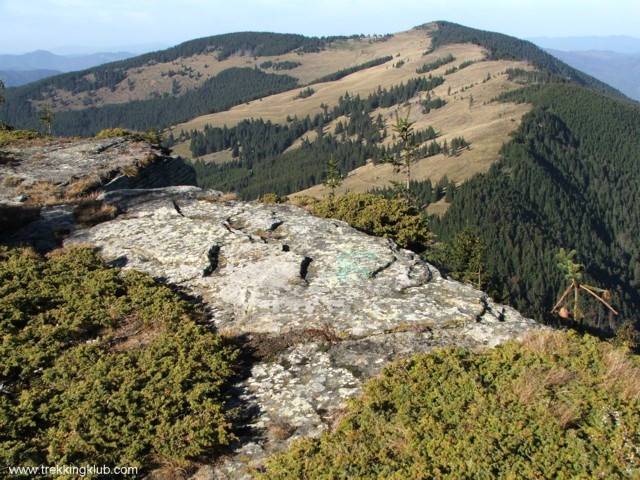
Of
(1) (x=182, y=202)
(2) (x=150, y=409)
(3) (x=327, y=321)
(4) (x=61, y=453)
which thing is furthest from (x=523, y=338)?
(1) (x=182, y=202)

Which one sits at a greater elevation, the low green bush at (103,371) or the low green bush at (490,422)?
the low green bush at (103,371)

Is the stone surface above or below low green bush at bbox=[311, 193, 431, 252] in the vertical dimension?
above

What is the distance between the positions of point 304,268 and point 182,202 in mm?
8678

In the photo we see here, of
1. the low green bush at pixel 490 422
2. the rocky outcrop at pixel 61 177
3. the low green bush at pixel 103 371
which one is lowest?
the low green bush at pixel 490 422

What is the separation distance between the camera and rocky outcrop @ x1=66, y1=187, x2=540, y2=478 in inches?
364

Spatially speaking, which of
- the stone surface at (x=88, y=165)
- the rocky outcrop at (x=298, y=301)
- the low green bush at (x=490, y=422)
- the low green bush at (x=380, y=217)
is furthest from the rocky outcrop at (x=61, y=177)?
the low green bush at (x=490, y=422)

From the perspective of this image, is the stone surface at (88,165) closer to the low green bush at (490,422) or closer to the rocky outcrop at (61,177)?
the rocky outcrop at (61,177)

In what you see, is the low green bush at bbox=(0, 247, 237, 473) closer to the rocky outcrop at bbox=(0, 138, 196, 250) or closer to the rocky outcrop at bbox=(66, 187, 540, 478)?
the rocky outcrop at bbox=(66, 187, 540, 478)

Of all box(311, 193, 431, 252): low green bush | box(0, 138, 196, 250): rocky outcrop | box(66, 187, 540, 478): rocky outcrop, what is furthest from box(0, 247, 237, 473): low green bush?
box(311, 193, 431, 252): low green bush

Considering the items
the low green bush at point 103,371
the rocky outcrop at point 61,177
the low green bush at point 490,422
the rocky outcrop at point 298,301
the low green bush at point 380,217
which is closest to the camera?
the low green bush at point 490,422

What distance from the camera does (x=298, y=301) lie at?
1269 centimetres

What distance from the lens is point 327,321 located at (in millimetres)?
11883

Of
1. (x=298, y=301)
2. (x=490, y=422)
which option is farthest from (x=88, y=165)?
(x=490, y=422)

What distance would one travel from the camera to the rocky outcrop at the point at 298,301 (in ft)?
30.3
